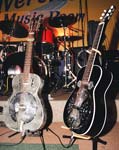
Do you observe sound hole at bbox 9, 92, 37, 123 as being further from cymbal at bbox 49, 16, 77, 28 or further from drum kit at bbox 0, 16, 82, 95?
cymbal at bbox 49, 16, 77, 28

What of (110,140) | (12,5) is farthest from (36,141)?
(12,5)

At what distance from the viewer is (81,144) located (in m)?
2.73

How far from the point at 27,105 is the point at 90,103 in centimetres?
69

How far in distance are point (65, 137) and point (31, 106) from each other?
1.68 feet

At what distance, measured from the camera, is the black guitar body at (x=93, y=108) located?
7.65 feet

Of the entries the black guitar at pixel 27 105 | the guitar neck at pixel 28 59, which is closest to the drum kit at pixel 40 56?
the guitar neck at pixel 28 59

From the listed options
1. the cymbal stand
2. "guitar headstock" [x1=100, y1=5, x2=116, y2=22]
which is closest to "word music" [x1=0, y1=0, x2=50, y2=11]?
the cymbal stand

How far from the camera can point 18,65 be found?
140 inches

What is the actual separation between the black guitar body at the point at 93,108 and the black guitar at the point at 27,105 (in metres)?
0.34

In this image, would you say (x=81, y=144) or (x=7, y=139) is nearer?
(x=81, y=144)

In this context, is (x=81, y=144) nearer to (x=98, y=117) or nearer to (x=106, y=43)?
(x=98, y=117)

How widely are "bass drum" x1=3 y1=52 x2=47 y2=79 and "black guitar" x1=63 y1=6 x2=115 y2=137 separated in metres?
0.99

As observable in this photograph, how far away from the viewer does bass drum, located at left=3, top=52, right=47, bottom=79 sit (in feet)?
11.0

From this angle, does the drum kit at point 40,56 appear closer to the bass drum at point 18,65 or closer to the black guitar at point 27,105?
the bass drum at point 18,65
